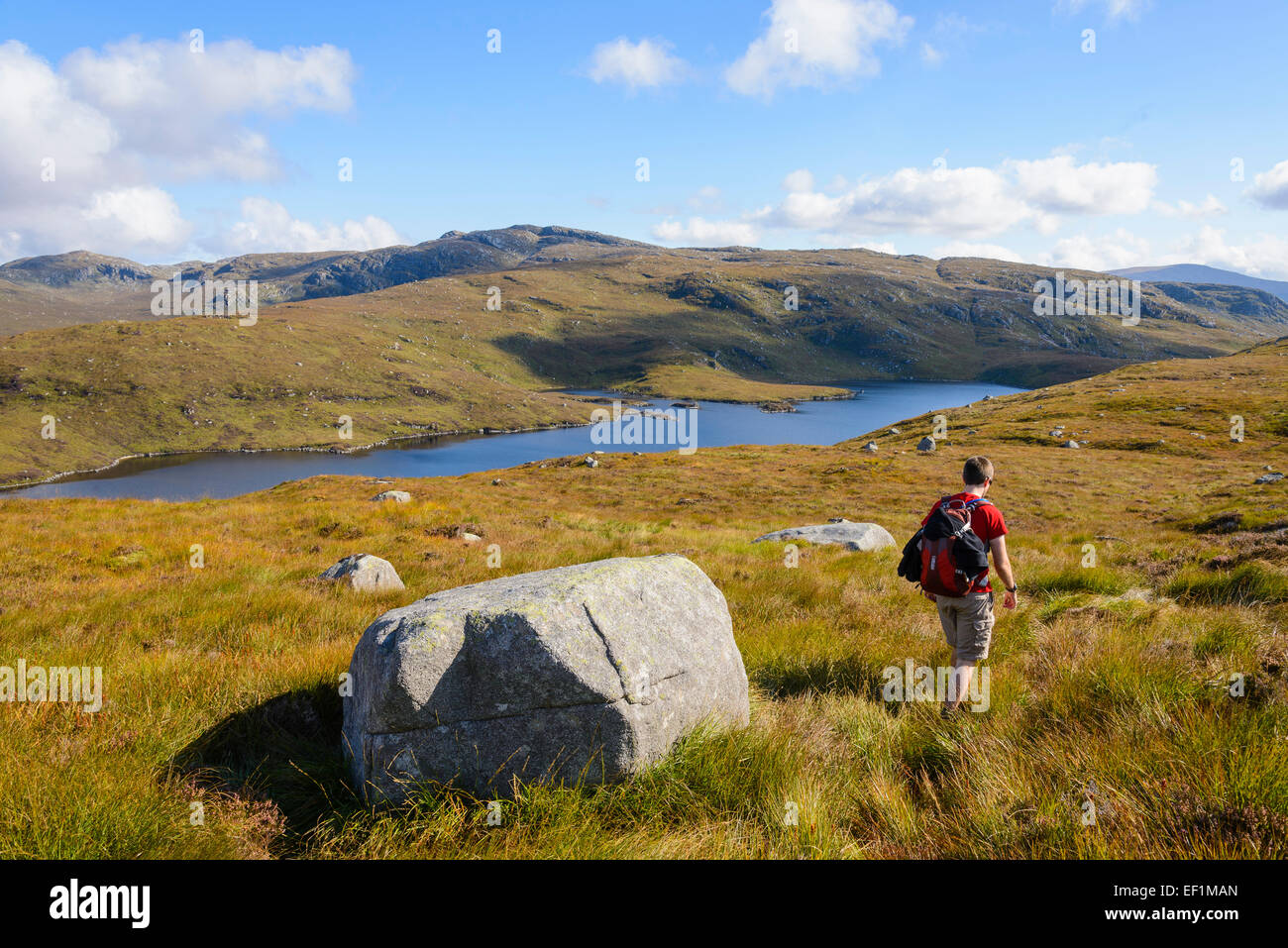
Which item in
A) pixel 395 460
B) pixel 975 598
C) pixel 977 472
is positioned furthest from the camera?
pixel 395 460

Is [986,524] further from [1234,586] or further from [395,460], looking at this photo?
[395,460]

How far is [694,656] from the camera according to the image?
5.02 m

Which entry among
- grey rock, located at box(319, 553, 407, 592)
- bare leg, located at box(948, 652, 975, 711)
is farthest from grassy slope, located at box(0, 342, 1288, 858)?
grey rock, located at box(319, 553, 407, 592)

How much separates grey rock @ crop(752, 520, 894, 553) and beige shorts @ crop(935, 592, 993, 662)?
39.7ft

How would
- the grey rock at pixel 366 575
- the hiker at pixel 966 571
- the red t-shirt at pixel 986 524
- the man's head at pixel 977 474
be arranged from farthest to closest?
the grey rock at pixel 366 575, the man's head at pixel 977 474, the red t-shirt at pixel 986 524, the hiker at pixel 966 571

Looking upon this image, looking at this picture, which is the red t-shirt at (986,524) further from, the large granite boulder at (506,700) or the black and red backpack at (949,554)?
the large granite boulder at (506,700)

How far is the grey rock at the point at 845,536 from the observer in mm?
18734

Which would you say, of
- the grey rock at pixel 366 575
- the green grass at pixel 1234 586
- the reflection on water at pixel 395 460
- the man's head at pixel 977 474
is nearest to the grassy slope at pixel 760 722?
the green grass at pixel 1234 586

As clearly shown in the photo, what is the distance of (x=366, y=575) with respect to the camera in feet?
35.5

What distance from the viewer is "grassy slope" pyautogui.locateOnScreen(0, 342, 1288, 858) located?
3525mm

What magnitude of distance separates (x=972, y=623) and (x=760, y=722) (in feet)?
8.90

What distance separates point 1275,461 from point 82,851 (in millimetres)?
66726

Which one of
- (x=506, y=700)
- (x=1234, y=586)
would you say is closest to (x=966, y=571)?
(x=506, y=700)

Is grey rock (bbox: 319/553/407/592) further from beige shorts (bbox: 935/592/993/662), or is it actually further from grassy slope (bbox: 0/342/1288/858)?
beige shorts (bbox: 935/592/993/662)
